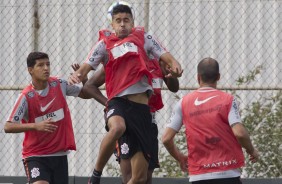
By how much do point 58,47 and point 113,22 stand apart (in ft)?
14.5

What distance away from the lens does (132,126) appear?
10.7 m

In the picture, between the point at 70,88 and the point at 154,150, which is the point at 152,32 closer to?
the point at 70,88

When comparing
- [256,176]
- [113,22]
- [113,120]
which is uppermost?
[113,22]

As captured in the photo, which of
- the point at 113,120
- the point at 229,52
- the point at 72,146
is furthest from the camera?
the point at 229,52

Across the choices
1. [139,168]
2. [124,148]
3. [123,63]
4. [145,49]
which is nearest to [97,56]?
[123,63]

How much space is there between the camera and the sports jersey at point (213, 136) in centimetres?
990

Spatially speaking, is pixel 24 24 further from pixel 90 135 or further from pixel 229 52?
pixel 229 52

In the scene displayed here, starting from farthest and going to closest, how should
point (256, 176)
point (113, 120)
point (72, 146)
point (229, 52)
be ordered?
1. point (229, 52)
2. point (256, 176)
3. point (72, 146)
4. point (113, 120)

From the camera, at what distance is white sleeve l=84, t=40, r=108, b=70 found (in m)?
10.8

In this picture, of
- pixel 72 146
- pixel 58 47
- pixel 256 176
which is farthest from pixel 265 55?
pixel 72 146

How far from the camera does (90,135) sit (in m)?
14.9

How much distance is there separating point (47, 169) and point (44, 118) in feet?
1.81

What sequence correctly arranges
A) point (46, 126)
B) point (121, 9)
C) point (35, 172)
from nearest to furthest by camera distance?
point (121, 9), point (46, 126), point (35, 172)

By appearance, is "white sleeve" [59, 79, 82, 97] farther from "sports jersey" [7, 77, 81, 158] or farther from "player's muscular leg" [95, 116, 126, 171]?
"player's muscular leg" [95, 116, 126, 171]
